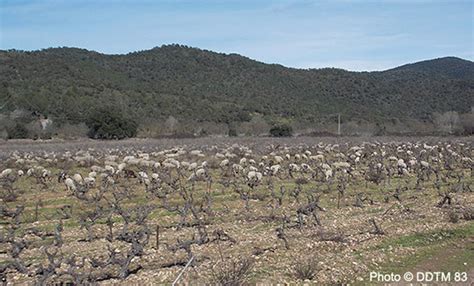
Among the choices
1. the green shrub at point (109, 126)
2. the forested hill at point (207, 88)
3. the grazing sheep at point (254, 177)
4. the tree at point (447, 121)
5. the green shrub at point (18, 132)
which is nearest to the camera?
the grazing sheep at point (254, 177)

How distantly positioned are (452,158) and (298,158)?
6.73 meters

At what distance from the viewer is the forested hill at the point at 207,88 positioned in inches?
2699

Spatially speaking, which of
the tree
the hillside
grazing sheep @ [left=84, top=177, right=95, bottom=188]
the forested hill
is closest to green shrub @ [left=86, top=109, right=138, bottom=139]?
the hillside

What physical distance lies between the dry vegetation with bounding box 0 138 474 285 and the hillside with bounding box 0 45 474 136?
45745 mm

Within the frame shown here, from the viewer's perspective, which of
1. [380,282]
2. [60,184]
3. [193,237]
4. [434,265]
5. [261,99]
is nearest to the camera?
[380,282]

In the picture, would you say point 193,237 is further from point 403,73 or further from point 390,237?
point 403,73

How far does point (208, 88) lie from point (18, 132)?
4417 centimetres

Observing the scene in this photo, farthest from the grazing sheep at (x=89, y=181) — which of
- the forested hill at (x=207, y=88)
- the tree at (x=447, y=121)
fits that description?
the tree at (x=447, y=121)

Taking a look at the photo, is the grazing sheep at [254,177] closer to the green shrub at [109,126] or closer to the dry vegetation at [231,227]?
the dry vegetation at [231,227]

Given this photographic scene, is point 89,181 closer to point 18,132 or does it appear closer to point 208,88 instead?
point 18,132

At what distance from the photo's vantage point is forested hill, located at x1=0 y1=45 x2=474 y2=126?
68562mm

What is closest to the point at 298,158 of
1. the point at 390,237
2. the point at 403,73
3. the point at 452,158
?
the point at 452,158

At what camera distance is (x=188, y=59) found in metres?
99.7

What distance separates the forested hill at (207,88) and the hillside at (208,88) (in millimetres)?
142
